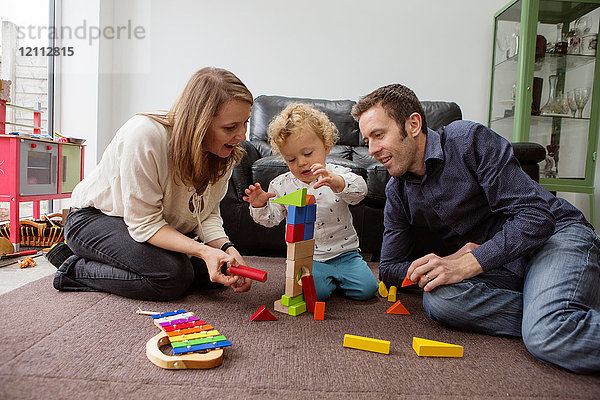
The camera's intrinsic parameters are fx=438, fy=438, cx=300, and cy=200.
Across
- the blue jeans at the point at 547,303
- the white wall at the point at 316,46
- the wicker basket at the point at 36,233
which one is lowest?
the wicker basket at the point at 36,233

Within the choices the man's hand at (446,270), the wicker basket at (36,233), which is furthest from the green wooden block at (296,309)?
the wicker basket at (36,233)

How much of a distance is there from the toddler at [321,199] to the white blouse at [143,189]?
0.67 feet

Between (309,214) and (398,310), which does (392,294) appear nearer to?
(398,310)

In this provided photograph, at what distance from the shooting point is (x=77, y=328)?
3.84 ft

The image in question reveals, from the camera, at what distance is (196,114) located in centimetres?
131

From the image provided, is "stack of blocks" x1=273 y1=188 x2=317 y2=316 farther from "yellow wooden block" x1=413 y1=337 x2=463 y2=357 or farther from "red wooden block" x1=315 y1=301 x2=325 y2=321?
"yellow wooden block" x1=413 y1=337 x2=463 y2=357

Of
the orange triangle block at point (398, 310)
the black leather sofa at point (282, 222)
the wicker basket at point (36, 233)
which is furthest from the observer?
the wicker basket at point (36, 233)

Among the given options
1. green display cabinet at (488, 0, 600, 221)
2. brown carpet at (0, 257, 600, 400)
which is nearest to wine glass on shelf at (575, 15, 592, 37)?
green display cabinet at (488, 0, 600, 221)

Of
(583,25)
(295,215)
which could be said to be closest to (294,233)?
(295,215)

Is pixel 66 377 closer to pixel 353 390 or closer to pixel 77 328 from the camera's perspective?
pixel 77 328

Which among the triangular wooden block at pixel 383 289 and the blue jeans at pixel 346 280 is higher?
the blue jeans at pixel 346 280

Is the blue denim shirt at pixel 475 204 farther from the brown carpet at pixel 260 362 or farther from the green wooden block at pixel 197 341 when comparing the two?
the green wooden block at pixel 197 341

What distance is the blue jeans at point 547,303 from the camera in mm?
987

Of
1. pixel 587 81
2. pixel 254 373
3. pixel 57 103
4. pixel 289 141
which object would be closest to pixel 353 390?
pixel 254 373
